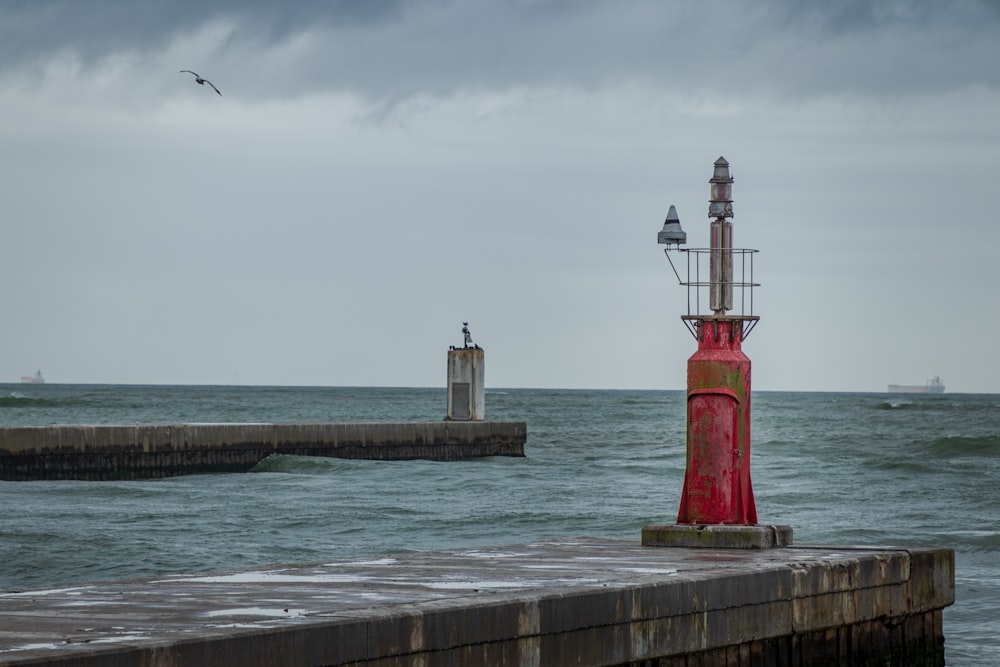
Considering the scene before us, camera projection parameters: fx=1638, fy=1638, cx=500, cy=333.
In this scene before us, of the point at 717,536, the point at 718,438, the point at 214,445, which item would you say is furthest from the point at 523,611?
the point at 214,445

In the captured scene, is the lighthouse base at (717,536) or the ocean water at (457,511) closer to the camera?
the lighthouse base at (717,536)

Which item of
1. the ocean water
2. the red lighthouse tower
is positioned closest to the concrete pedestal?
the ocean water

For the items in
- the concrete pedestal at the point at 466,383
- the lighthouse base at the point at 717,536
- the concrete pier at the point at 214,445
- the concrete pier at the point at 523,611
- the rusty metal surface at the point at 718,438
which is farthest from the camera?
the concrete pedestal at the point at 466,383

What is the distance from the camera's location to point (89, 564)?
17.3 m

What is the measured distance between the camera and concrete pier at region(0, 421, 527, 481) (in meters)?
30.2

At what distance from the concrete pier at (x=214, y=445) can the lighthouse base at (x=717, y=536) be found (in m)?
20.3

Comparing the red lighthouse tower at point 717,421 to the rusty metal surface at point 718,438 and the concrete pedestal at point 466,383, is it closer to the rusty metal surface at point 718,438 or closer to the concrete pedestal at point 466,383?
the rusty metal surface at point 718,438

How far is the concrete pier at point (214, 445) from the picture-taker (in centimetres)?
3023

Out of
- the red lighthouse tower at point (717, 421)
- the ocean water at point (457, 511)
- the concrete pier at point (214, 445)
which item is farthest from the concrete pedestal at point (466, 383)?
the red lighthouse tower at point (717, 421)

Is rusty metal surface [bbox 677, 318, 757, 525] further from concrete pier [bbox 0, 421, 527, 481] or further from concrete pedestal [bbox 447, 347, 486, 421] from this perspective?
concrete pedestal [bbox 447, 347, 486, 421]

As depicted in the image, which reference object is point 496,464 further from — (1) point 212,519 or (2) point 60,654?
(2) point 60,654

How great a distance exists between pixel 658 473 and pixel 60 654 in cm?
3086

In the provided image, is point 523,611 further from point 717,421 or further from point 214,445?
point 214,445

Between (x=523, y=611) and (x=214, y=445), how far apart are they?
26.3m
